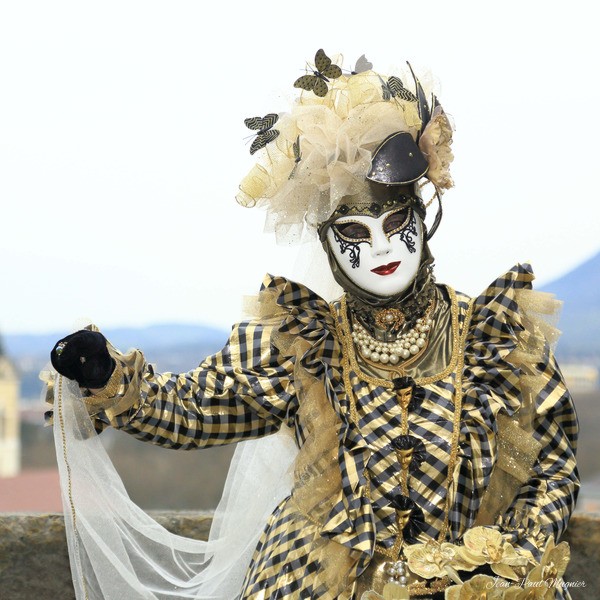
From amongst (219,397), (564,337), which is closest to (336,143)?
(219,397)

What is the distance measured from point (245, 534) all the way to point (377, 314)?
47 centimetres

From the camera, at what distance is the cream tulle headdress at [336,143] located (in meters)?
1.54

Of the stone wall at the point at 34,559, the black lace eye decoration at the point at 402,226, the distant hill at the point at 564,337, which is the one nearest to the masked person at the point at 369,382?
the black lace eye decoration at the point at 402,226

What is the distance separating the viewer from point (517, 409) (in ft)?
5.15

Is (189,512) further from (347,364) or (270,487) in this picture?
(347,364)

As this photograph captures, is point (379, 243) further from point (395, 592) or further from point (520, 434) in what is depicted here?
point (395, 592)

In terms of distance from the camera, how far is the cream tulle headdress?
5.07ft

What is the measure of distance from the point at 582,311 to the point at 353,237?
177 inches

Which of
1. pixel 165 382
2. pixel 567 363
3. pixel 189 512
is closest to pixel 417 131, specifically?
pixel 165 382

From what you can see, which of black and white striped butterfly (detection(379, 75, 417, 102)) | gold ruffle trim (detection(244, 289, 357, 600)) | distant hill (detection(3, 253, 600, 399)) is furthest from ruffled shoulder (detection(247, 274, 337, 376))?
distant hill (detection(3, 253, 600, 399))

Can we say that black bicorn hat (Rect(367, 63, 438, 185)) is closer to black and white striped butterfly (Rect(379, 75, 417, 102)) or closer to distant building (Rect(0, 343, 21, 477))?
black and white striped butterfly (Rect(379, 75, 417, 102))

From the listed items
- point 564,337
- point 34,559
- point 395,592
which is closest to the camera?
point 395,592

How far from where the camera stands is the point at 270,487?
5.82ft

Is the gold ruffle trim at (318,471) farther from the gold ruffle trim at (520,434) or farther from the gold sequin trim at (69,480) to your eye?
the gold sequin trim at (69,480)
